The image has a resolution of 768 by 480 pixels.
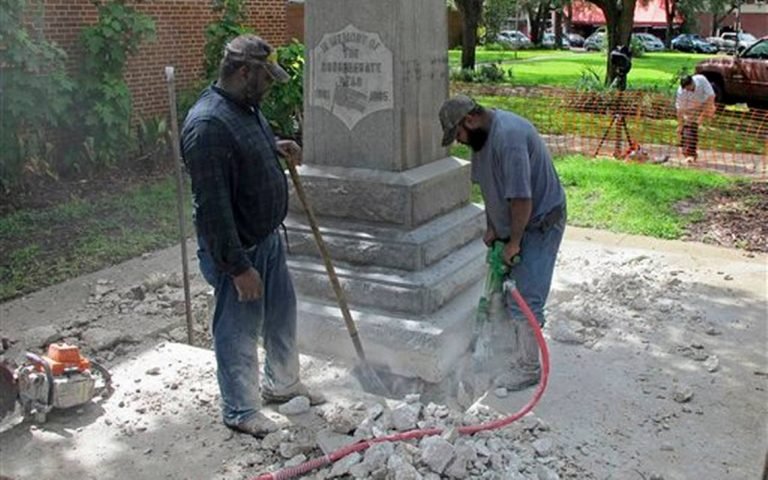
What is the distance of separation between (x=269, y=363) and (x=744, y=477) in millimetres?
2421

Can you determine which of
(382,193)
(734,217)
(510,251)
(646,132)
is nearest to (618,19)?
(646,132)

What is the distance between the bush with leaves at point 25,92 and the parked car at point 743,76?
1512 cm

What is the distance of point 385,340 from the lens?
4.94m

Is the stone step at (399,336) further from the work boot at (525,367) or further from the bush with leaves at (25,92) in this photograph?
the bush with leaves at (25,92)

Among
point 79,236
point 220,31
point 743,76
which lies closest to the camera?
point 79,236

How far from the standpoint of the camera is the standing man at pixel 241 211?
11.9 feet

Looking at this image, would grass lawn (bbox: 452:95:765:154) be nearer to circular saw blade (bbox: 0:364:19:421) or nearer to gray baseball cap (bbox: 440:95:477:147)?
gray baseball cap (bbox: 440:95:477:147)

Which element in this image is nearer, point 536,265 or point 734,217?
point 536,265

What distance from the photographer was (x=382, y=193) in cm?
513

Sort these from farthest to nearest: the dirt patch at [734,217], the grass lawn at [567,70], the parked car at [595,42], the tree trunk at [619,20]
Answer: the parked car at [595,42] < the grass lawn at [567,70] < the tree trunk at [619,20] < the dirt patch at [734,217]

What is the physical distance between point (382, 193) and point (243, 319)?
1484 millimetres

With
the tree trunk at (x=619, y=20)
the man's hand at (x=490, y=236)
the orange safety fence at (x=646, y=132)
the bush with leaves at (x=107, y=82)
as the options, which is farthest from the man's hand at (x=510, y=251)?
the tree trunk at (x=619, y=20)

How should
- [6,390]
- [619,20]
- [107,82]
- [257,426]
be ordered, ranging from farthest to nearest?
[619,20] → [107,82] → [6,390] → [257,426]

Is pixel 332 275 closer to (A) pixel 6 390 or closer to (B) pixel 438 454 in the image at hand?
(B) pixel 438 454
